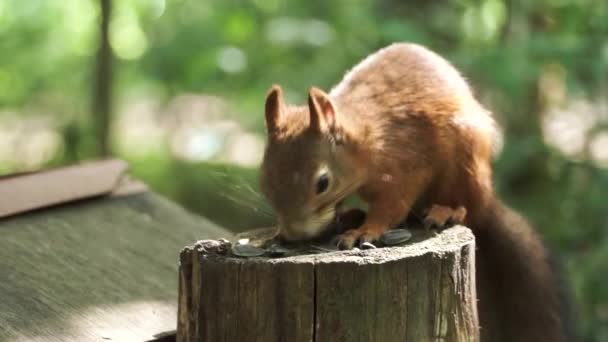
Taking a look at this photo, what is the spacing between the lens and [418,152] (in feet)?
9.47

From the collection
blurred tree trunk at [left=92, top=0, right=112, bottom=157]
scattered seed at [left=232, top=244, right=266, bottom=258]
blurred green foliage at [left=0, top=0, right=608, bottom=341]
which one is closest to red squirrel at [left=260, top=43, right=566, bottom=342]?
scattered seed at [left=232, top=244, right=266, bottom=258]

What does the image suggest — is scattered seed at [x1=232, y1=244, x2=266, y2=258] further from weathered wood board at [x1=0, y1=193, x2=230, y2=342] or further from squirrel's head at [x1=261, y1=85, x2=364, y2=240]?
weathered wood board at [x1=0, y1=193, x2=230, y2=342]

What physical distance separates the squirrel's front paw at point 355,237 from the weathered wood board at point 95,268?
1.91ft

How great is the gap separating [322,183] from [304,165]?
0.08m

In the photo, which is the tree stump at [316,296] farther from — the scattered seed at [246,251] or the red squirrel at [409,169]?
the red squirrel at [409,169]

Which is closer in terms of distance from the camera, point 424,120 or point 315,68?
point 424,120

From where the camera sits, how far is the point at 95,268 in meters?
2.93

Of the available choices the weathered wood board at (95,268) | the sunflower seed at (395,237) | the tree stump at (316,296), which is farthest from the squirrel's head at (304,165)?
the weathered wood board at (95,268)

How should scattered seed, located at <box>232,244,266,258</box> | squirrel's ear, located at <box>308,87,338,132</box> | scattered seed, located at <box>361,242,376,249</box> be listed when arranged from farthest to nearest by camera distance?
squirrel's ear, located at <box>308,87,338,132</box>, scattered seed, located at <box>361,242,376,249</box>, scattered seed, located at <box>232,244,266,258</box>

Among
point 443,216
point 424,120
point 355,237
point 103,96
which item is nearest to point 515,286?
point 443,216

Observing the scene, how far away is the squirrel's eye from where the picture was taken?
8.37ft

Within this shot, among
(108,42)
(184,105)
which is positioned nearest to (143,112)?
(184,105)

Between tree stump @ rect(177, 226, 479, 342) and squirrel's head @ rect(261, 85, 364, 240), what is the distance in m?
0.29

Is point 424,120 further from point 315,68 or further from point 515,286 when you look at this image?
point 315,68
